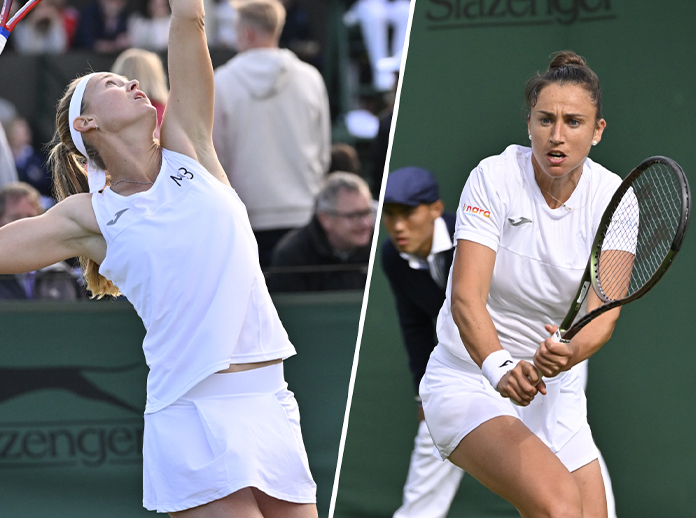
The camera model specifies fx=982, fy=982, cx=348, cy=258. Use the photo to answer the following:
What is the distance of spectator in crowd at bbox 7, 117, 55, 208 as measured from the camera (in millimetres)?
5912

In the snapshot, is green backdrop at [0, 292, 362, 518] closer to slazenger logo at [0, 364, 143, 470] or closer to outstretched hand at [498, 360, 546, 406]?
slazenger logo at [0, 364, 143, 470]

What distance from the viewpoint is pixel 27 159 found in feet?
19.9

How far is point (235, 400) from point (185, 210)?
524 millimetres

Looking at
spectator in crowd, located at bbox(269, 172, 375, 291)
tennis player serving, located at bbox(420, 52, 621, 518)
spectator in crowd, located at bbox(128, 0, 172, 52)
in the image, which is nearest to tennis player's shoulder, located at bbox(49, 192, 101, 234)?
tennis player serving, located at bbox(420, 52, 621, 518)

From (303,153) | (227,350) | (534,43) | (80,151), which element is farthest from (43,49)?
(227,350)

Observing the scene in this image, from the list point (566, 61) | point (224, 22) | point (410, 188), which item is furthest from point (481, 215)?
point (224, 22)

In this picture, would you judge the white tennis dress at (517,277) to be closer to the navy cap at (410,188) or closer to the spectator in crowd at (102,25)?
the navy cap at (410,188)

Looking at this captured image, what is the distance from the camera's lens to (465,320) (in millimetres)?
2803

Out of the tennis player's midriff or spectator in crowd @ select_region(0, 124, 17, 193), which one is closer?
the tennis player's midriff

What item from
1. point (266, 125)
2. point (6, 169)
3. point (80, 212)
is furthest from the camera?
point (266, 125)

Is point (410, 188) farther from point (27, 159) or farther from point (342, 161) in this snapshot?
point (27, 159)

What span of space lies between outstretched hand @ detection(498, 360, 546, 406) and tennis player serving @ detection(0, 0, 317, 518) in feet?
1.96

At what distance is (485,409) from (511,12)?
2219mm

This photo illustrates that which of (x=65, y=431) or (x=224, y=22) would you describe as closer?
(x=65, y=431)
